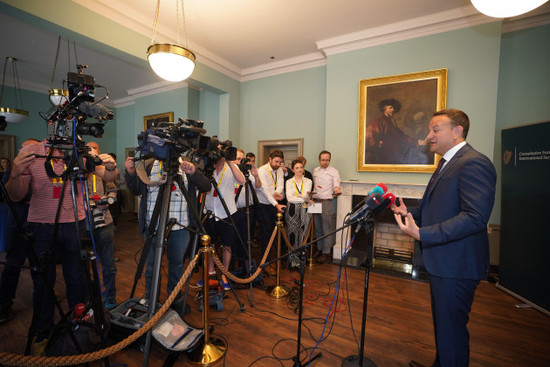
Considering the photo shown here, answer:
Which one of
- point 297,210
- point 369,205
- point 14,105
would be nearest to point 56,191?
point 369,205

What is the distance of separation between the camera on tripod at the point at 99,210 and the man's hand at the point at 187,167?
39.2 inches

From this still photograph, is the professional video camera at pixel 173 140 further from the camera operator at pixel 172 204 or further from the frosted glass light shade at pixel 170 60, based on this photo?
the frosted glass light shade at pixel 170 60

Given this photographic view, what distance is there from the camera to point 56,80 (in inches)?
257

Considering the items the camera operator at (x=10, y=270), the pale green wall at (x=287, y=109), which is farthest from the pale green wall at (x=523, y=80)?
the camera operator at (x=10, y=270)

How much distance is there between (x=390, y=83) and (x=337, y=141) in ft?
4.04

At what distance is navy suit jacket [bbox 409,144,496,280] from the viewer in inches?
50.5

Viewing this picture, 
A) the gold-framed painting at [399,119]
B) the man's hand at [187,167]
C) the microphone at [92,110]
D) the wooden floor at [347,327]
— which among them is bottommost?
the wooden floor at [347,327]

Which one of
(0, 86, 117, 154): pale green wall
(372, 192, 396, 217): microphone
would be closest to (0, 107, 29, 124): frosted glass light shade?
(0, 86, 117, 154): pale green wall

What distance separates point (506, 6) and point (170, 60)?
2970 mm

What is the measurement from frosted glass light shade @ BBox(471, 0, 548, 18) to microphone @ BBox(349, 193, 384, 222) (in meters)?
1.94

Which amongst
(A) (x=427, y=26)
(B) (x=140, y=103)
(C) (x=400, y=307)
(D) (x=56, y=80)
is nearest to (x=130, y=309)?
(C) (x=400, y=307)

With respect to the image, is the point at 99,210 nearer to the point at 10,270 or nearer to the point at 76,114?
the point at 10,270

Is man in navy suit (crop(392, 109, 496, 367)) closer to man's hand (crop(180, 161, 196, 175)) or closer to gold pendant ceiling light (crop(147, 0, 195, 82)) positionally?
man's hand (crop(180, 161, 196, 175))

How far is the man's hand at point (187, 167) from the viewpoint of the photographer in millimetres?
1716
